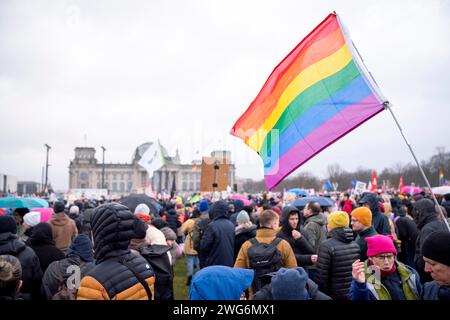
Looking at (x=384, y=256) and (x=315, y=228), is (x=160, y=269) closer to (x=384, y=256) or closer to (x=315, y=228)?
(x=384, y=256)

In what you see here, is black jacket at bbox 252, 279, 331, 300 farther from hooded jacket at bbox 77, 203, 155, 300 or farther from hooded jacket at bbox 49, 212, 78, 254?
hooded jacket at bbox 49, 212, 78, 254

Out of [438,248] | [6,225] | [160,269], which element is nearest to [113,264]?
[160,269]

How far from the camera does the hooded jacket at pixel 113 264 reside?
286cm

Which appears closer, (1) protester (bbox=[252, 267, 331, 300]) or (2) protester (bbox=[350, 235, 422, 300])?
(1) protester (bbox=[252, 267, 331, 300])

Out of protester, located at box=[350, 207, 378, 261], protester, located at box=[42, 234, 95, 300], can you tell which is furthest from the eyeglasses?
protester, located at box=[42, 234, 95, 300]

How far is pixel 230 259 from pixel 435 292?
12.4 ft

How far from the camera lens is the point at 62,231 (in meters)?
7.36

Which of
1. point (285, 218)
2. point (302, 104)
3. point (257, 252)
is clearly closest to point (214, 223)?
point (285, 218)

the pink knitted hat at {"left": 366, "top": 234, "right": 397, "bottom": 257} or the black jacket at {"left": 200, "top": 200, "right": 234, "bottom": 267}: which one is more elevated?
the pink knitted hat at {"left": 366, "top": 234, "right": 397, "bottom": 257}

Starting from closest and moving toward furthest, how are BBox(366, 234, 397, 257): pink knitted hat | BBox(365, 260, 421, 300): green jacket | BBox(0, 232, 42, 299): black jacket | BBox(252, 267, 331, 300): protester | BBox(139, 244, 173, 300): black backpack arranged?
1. BBox(252, 267, 331, 300): protester
2. BBox(365, 260, 421, 300): green jacket
3. BBox(366, 234, 397, 257): pink knitted hat
4. BBox(139, 244, 173, 300): black backpack
5. BBox(0, 232, 42, 299): black jacket

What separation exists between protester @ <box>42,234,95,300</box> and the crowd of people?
0.01 m

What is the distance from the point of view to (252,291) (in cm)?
487

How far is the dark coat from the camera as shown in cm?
276
